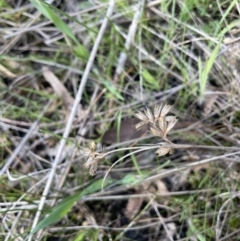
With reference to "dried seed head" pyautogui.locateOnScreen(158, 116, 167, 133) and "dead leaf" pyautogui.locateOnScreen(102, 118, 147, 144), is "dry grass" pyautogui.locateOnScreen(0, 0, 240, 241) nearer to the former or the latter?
"dead leaf" pyautogui.locateOnScreen(102, 118, 147, 144)

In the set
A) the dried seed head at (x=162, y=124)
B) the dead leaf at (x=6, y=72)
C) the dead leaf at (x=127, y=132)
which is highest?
the dead leaf at (x=6, y=72)

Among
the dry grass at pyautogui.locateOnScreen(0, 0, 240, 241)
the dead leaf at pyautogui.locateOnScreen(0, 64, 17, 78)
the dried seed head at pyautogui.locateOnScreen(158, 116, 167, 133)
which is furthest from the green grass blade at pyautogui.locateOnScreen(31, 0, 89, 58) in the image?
Answer: the dried seed head at pyautogui.locateOnScreen(158, 116, 167, 133)

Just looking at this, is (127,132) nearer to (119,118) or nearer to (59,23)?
(119,118)

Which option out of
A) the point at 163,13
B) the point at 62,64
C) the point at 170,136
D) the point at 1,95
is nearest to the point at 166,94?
the point at 170,136

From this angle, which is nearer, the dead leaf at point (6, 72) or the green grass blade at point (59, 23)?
the green grass blade at point (59, 23)

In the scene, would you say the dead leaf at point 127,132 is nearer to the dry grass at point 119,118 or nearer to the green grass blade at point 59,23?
the dry grass at point 119,118

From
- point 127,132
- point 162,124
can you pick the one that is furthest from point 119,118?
point 162,124

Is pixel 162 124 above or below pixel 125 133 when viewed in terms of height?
above

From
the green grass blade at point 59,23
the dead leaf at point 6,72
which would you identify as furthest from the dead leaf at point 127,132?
the dead leaf at point 6,72
